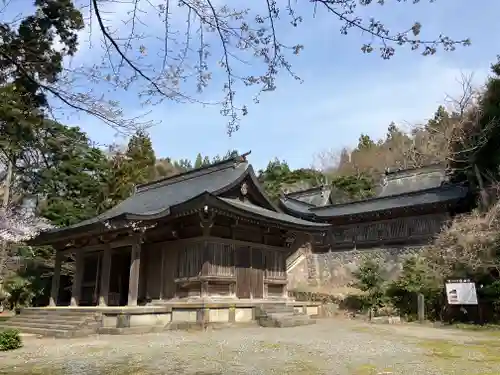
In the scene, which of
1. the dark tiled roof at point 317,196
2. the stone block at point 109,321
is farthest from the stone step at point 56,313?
the dark tiled roof at point 317,196

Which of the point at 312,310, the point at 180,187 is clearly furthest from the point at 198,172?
the point at 312,310

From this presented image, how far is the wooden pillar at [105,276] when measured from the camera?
16047 millimetres

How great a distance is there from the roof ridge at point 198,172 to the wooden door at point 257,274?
4.83 meters

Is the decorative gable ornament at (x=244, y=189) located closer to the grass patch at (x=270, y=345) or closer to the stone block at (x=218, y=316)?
the stone block at (x=218, y=316)

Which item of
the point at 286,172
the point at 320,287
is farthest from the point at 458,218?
the point at 286,172

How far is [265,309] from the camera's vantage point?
16406mm

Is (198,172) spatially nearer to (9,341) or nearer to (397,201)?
(9,341)

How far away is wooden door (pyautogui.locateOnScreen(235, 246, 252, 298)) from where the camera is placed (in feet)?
55.5

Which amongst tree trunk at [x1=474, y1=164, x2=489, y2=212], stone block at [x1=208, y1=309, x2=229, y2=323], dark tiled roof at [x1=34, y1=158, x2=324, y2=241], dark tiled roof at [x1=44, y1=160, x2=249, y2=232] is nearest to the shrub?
dark tiled roof at [x1=34, y1=158, x2=324, y2=241]

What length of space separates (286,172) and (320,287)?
30253 mm

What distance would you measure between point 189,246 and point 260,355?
8.07 m

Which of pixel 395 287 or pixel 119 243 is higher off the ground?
pixel 119 243

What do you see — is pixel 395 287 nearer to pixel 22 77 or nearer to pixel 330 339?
pixel 330 339

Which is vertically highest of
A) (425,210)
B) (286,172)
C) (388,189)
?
(286,172)
